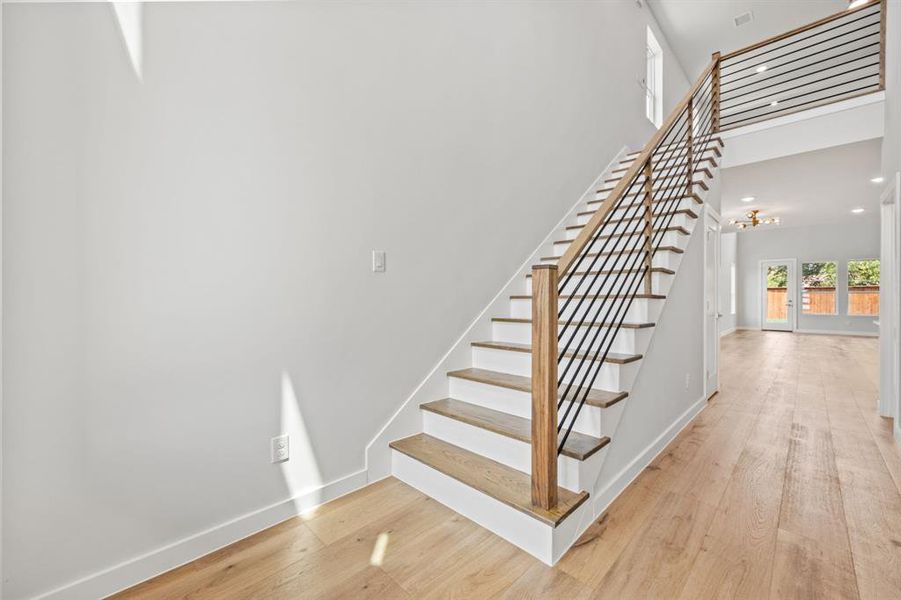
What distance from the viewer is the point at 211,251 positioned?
172 centimetres

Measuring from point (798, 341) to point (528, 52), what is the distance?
958 centimetres

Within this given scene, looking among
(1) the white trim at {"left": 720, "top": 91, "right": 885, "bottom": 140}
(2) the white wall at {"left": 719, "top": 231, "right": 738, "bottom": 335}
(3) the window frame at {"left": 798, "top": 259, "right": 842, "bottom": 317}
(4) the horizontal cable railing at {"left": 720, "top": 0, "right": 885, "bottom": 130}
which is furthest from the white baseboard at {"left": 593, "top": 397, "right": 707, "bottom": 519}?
(3) the window frame at {"left": 798, "top": 259, "right": 842, "bottom": 317}

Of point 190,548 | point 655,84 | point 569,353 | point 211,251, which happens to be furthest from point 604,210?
point 655,84

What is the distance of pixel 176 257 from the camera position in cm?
162

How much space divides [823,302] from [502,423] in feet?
42.4

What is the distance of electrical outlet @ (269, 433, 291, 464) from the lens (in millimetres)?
1911

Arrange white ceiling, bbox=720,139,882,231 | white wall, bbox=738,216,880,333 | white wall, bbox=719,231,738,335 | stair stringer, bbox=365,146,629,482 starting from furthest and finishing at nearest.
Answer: white wall, bbox=719,231,738,335 < white wall, bbox=738,216,880,333 < white ceiling, bbox=720,139,882,231 < stair stringer, bbox=365,146,629,482

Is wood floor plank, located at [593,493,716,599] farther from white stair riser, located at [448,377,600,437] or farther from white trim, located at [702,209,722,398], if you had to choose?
white trim, located at [702,209,722,398]

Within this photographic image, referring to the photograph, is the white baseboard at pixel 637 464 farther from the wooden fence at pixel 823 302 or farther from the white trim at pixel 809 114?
the wooden fence at pixel 823 302

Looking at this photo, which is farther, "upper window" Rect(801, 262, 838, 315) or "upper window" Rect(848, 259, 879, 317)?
"upper window" Rect(801, 262, 838, 315)

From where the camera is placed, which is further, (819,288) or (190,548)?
(819,288)

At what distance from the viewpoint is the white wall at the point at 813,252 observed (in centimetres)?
1009

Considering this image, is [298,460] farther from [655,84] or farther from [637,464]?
[655,84]

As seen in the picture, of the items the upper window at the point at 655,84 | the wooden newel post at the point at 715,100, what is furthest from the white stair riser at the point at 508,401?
the upper window at the point at 655,84
